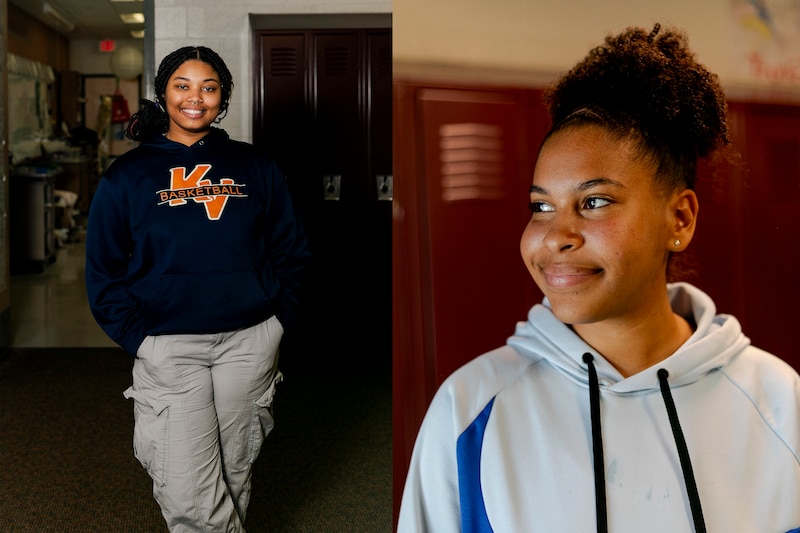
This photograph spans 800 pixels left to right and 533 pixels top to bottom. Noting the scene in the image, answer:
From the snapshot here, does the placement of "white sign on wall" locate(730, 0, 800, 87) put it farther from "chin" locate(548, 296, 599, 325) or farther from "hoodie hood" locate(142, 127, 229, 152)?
"hoodie hood" locate(142, 127, 229, 152)

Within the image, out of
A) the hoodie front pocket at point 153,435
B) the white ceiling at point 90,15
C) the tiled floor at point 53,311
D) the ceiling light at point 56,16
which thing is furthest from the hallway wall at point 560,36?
the ceiling light at point 56,16

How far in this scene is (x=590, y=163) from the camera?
3.67 ft

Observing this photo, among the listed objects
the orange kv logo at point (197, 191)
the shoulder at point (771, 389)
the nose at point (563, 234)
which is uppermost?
the orange kv logo at point (197, 191)

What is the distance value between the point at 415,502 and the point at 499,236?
0.55m

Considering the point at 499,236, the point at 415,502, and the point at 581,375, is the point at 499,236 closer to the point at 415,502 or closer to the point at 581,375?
the point at 581,375

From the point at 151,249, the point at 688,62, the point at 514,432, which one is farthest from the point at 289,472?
the point at 688,62

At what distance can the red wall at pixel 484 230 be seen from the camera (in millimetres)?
1444

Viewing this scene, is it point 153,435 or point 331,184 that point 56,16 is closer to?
point 331,184

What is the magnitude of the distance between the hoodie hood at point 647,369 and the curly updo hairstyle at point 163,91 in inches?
47.5

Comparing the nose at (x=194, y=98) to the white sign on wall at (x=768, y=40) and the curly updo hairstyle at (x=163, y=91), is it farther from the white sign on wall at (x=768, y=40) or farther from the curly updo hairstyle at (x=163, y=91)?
the white sign on wall at (x=768, y=40)

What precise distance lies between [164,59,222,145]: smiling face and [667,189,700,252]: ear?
4.28ft

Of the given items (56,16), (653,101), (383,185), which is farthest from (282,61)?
(56,16)

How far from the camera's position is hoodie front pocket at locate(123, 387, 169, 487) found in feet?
6.72

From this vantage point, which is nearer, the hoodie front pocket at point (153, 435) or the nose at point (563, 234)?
the nose at point (563, 234)
